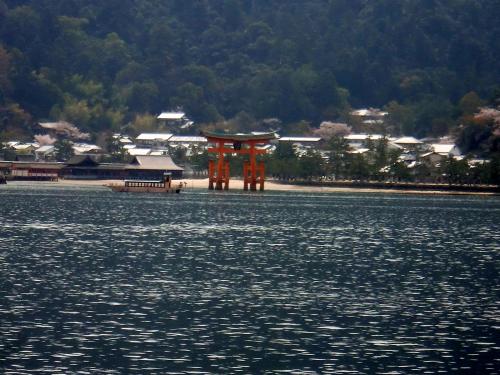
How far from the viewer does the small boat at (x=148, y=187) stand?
369ft

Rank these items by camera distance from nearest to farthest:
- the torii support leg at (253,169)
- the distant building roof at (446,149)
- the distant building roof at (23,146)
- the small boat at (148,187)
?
the torii support leg at (253,169)
the small boat at (148,187)
the distant building roof at (446,149)
the distant building roof at (23,146)

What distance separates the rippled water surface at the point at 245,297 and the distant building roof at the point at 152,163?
60.3m

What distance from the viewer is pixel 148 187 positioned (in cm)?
11569

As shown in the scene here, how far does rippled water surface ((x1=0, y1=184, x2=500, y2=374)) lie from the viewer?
26375mm

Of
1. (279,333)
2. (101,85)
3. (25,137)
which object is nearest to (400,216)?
(279,333)

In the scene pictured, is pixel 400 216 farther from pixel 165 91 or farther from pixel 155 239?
pixel 165 91

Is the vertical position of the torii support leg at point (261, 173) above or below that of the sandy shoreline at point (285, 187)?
above

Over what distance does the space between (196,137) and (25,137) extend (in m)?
24.2

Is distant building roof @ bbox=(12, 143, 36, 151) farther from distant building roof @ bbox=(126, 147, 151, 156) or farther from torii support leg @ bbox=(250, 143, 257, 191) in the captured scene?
torii support leg @ bbox=(250, 143, 257, 191)

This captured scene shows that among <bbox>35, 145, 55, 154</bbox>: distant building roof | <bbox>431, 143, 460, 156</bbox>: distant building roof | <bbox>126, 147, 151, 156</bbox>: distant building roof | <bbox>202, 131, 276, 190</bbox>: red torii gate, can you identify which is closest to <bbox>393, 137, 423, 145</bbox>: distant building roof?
<bbox>431, 143, 460, 156</bbox>: distant building roof

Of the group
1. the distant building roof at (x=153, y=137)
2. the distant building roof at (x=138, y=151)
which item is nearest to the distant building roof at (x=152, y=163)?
the distant building roof at (x=138, y=151)

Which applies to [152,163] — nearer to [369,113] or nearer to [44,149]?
[44,149]

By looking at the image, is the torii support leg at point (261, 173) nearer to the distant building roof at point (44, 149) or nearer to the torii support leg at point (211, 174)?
the torii support leg at point (211, 174)

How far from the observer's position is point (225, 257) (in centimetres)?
4672
